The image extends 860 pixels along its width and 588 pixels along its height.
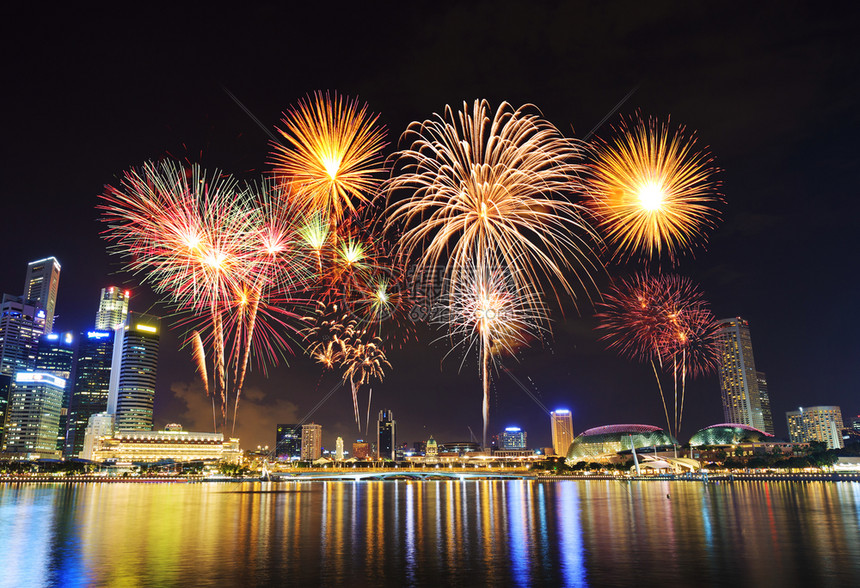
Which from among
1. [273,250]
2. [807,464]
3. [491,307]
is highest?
[273,250]

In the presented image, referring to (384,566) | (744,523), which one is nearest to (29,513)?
(384,566)

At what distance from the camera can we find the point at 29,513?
6312cm

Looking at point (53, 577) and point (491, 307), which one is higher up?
point (491, 307)

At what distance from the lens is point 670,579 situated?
84.8ft

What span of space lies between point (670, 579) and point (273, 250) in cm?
3317

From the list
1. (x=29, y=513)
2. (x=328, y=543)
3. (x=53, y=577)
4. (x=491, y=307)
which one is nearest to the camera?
(x=53, y=577)

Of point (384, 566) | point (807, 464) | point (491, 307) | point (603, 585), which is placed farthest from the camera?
point (807, 464)

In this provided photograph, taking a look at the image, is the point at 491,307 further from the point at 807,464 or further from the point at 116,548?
the point at 807,464

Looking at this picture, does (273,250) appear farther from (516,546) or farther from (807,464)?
(807,464)

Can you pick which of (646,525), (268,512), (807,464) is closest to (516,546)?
(646,525)

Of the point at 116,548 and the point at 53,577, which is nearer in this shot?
the point at 53,577

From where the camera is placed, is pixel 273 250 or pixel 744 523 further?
pixel 744 523

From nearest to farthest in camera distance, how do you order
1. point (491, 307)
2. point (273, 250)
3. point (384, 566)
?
point (384, 566), point (273, 250), point (491, 307)

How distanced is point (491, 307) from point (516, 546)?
66.8 ft
